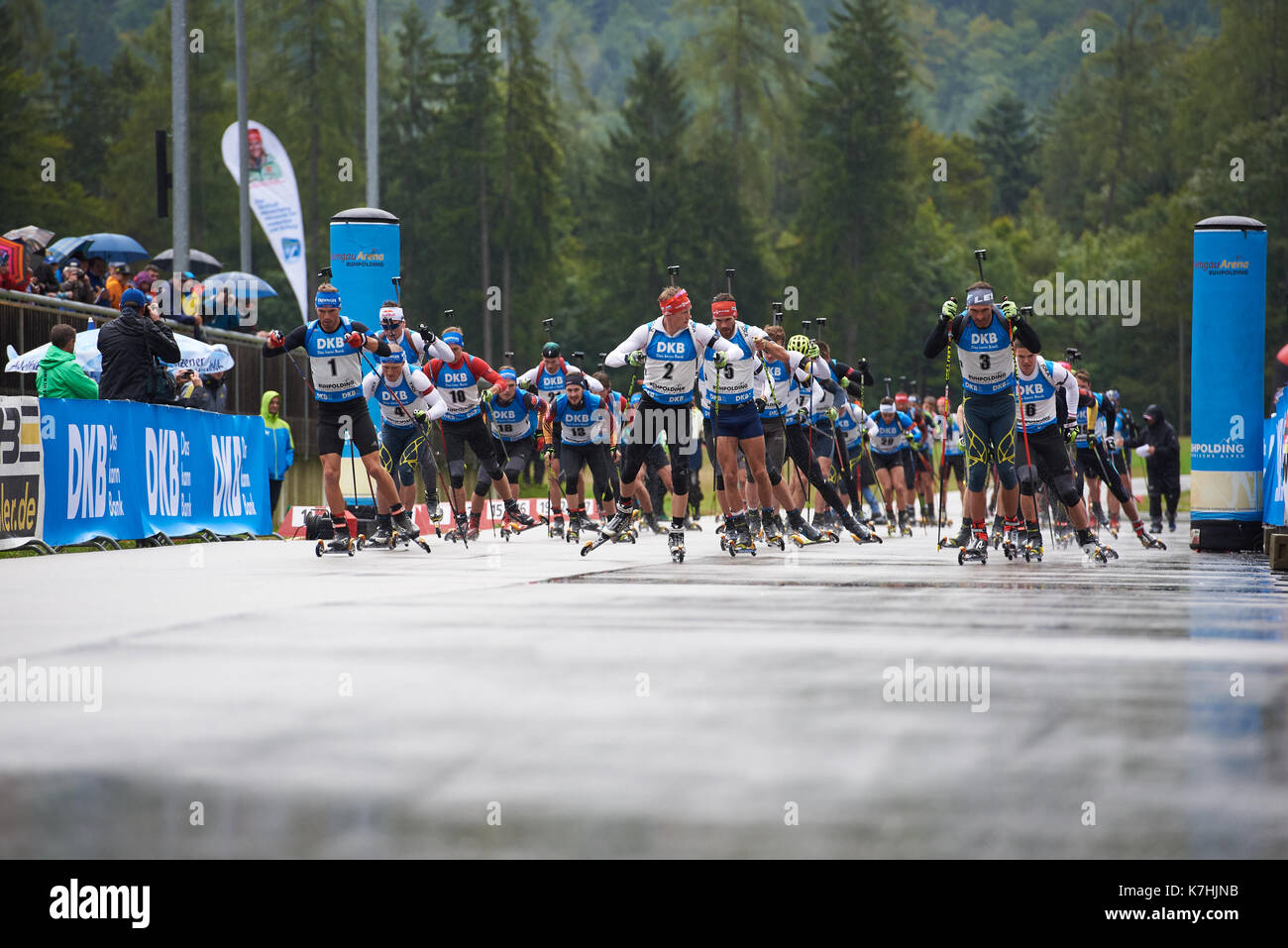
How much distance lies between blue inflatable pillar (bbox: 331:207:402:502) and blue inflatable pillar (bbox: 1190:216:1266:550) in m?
9.36

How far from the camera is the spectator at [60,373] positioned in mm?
16859

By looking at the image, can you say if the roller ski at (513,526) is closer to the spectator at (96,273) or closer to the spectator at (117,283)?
the spectator at (117,283)

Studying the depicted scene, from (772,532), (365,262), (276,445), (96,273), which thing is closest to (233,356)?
(96,273)

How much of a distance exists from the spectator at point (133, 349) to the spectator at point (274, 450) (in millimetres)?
3633

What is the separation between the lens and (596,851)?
442 centimetres

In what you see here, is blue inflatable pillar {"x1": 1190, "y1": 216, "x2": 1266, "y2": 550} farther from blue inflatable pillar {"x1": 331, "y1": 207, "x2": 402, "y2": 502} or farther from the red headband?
blue inflatable pillar {"x1": 331, "y1": 207, "x2": 402, "y2": 502}

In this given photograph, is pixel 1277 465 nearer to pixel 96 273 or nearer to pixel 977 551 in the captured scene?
pixel 977 551

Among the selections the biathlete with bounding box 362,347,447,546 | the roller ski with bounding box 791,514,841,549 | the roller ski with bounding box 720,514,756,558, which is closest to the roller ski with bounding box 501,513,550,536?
the biathlete with bounding box 362,347,447,546

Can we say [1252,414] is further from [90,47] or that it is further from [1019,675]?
[90,47]

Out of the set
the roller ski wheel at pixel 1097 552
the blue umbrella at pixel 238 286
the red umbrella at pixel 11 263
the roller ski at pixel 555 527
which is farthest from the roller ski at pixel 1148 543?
the blue umbrella at pixel 238 286

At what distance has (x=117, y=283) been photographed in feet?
87.0

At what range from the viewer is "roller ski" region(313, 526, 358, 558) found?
16.5 meters

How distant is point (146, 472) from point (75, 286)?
8068mm
